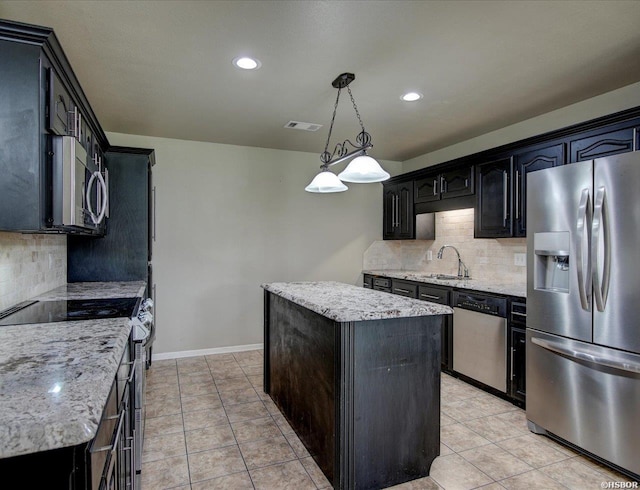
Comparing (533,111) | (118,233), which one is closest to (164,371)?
(118,233)

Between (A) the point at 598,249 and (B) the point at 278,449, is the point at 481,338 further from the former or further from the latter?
(B) the point at 278,449

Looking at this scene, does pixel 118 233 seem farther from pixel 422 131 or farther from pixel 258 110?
pixel 422 131

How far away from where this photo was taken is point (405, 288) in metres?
4.44

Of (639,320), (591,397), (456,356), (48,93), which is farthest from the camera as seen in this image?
(456,356)

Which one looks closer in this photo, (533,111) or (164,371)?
(533,111)

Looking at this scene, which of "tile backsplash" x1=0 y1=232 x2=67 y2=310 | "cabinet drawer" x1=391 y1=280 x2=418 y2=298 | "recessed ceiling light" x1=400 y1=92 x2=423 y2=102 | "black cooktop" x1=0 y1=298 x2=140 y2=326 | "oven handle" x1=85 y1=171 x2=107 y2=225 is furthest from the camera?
"cabinet drawer" x1=391 y1=280 x2=418 y2=298

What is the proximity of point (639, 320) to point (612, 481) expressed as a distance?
929 millimetres

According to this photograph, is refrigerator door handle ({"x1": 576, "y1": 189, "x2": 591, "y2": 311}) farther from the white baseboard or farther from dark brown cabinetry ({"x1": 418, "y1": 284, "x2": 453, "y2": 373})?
the white baseboard

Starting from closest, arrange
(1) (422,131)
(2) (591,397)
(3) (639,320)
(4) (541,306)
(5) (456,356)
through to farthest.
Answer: (3) (639,320) < (2) (591,397) < (4) (541,306) < (5) (456,356) < (1) (422,131)

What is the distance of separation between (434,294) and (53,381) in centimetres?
352

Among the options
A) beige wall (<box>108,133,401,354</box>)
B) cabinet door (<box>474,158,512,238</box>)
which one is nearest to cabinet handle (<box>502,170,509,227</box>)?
cabinet door (<box>474,158,512,238</box>)

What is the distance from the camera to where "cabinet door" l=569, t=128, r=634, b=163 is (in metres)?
2.56

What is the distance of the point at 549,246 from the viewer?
2588mm

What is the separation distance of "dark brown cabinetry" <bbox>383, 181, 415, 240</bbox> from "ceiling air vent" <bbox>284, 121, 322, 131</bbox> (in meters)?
1.59
